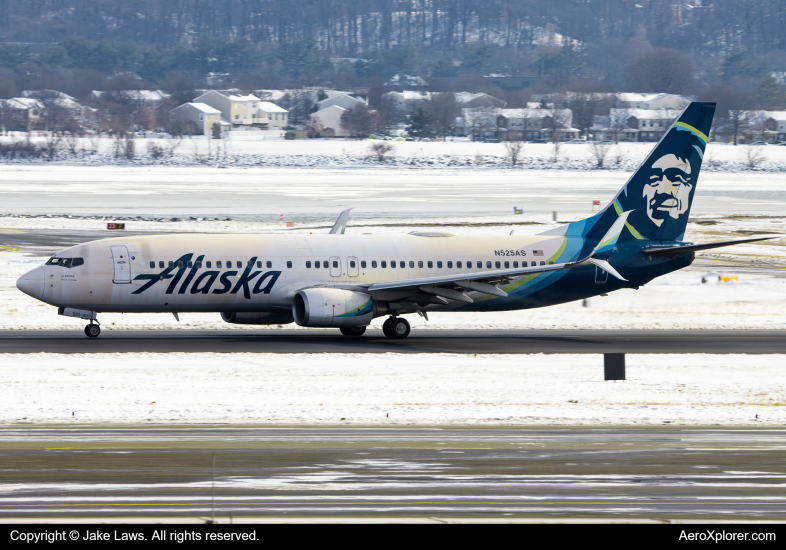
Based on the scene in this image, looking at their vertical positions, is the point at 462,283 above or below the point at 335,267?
below

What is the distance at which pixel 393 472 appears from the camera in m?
20.8

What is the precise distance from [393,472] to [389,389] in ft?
33.0

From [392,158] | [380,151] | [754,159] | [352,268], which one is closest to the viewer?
[352,268]

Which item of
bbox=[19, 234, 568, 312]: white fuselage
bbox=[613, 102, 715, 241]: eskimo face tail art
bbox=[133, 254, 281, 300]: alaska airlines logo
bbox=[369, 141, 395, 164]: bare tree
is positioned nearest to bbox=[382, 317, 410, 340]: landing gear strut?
bbox=[19, 234, 568, 312]: white fuselage

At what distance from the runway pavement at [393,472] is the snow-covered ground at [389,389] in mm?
1593

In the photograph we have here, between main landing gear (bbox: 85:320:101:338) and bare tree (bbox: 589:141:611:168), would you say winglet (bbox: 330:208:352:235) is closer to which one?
main landing gear (bbox: 85:320:101:338)

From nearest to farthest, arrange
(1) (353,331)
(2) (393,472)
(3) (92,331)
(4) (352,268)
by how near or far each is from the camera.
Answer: (2) (393,472), (3) (92,331), (4) (352,268), (1) (353,331)

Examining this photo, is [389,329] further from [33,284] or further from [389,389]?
[33,284]

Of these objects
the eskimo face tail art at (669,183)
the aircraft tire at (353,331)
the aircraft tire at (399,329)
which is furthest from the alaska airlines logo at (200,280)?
the eskimo face tail art at (669,183)

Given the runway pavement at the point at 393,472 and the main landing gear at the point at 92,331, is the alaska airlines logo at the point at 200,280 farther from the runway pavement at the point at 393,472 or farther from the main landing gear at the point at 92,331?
the runway pavement at the point at 393,472

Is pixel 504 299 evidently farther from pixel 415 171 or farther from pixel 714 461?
pixel 415 171

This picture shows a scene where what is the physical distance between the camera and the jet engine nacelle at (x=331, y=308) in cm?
4109

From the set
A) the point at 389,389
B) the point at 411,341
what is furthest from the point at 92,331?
the point at 389,389
